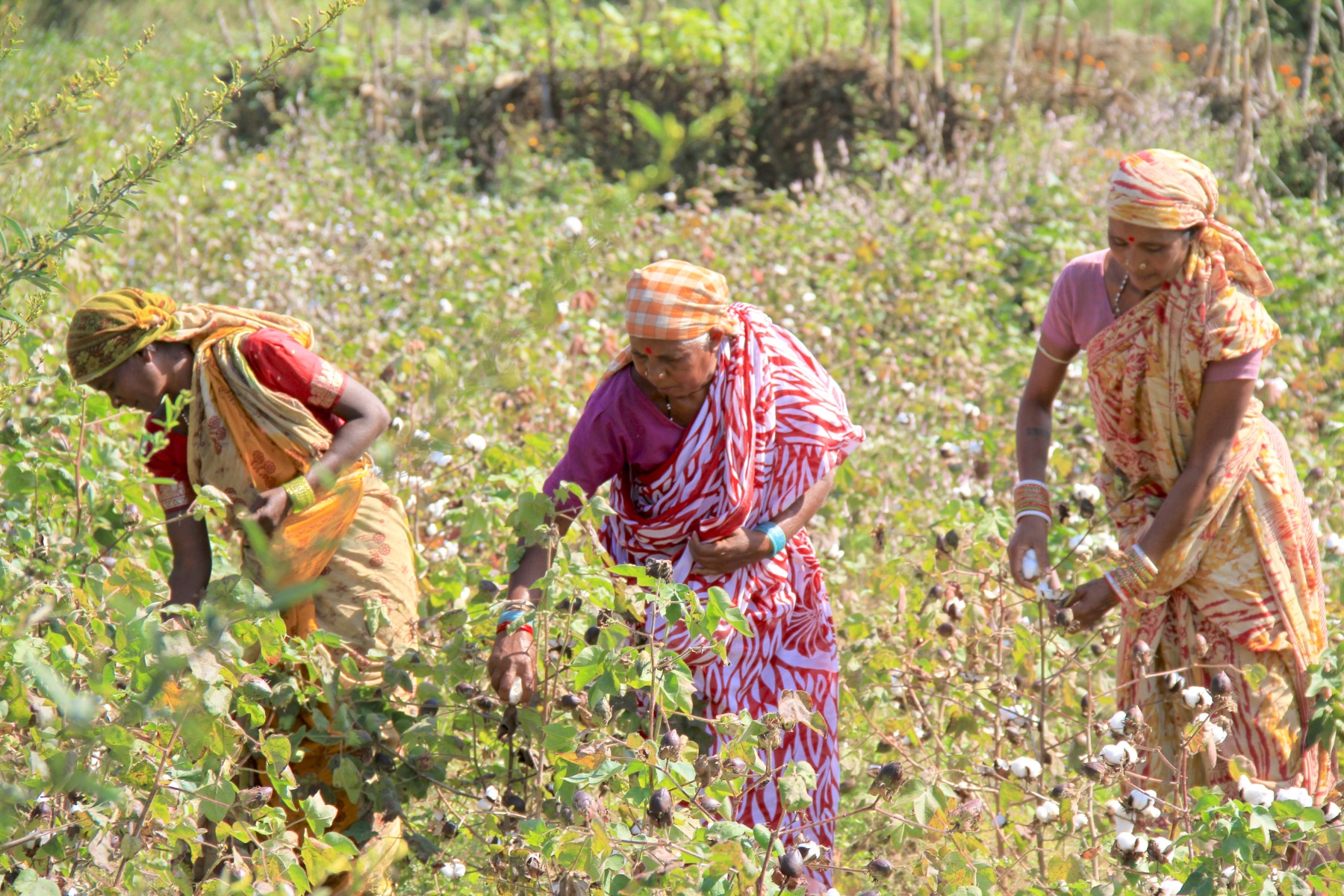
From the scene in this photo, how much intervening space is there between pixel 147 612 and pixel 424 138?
8.49 metres

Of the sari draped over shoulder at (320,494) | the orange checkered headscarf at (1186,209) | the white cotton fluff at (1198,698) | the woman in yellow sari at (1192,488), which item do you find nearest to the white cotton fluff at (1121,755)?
the white cotton fluff at (1198,698)

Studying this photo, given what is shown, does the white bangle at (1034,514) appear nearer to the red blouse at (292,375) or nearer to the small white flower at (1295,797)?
the small white flower at (1295,797)

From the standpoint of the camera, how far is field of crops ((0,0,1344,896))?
176 cm

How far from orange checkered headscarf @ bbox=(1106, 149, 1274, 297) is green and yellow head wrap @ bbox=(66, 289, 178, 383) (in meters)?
1.88

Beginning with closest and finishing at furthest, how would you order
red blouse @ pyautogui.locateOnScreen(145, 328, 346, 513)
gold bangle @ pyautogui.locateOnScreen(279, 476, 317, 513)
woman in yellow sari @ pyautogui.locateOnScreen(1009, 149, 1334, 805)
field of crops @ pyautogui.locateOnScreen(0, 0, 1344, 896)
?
field of crops @ pyautogui.locateOnScreen(0, 0, 1344, 896), woman in yellow sari @ pyautogui.locateOnScreen(1009, 149, 1334, 805), gold bangle @ pyautogui.locateOnScreen(279, 476, 317, 513), red blouse @ pyautogui.locateOnScreen(145, 328, 346, 513)

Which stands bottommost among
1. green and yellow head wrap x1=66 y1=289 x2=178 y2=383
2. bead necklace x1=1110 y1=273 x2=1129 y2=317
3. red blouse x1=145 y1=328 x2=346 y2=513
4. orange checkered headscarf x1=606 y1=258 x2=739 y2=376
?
red blouse x1=145 y1=328 x2=346 y2=513

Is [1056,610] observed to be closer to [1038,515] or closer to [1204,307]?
[1038,515]

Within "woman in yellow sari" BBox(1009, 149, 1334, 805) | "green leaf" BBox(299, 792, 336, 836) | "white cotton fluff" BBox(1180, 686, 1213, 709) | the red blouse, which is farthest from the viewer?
the red blouse

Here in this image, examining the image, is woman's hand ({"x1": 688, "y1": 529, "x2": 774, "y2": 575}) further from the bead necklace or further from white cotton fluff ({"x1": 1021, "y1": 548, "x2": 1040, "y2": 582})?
the bead necklace

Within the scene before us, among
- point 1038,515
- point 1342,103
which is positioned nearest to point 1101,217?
point 1342,103

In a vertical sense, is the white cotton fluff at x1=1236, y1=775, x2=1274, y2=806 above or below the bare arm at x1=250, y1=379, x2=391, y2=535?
below

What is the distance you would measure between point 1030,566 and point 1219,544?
14.8 inches

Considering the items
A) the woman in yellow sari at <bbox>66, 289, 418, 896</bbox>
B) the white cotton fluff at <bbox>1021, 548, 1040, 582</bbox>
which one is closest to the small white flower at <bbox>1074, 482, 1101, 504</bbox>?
the white cotton fluff at <bbox>1021, 548, 1040, 582</bbox>

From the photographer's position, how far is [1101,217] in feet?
23.3
